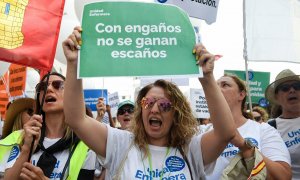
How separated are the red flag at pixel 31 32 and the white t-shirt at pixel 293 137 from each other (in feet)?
6.77

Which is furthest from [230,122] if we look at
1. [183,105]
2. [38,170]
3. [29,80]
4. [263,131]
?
[29,80]

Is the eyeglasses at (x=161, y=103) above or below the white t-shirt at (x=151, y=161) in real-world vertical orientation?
above

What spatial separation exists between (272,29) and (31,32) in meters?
2.23

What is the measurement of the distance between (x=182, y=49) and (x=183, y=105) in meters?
0.46

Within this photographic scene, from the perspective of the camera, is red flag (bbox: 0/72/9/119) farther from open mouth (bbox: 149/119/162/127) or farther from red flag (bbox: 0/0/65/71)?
open mouth (bbox: 149/119/162/127)

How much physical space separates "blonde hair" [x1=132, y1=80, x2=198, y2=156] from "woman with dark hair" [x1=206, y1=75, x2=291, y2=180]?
0.83 feet

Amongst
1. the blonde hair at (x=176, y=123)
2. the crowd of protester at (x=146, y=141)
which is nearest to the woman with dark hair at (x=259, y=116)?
the crowd of protester at (x=146, y=141)

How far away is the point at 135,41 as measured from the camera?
241 centimetres

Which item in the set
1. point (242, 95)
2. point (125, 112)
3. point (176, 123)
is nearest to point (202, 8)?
point (242, 95)

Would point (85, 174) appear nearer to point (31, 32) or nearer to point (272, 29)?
Result: point (31, 32)

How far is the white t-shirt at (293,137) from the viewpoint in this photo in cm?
356

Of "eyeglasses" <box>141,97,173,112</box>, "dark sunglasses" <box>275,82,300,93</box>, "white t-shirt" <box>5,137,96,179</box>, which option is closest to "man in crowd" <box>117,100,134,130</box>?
"dark sunglasses" <box>275,82,300,93</box>

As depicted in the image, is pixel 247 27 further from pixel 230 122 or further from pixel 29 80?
pixel 29 80

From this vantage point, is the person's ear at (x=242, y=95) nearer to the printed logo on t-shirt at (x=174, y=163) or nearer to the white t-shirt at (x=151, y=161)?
the white t-shirt at (x=151, y=161)
